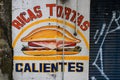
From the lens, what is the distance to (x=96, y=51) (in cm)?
696

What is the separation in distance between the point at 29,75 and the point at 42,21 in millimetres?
1042

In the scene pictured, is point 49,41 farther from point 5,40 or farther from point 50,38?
point 5,40

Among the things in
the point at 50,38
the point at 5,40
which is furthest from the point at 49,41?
the point at 5,40

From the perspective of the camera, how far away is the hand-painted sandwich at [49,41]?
674 cm

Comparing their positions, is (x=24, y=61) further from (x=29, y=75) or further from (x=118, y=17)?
(x=118, y=17)

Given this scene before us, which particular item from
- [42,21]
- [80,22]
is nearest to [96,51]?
[80,22]

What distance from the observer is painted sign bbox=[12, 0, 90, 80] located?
22.0 feet

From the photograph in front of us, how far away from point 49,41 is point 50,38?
0.20ft

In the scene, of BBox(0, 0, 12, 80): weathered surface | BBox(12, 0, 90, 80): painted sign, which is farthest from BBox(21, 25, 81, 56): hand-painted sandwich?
BBox(0, 0, 12, 80): weathered surface

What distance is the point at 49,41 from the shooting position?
266 inches

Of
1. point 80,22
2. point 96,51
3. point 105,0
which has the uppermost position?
point 105,0

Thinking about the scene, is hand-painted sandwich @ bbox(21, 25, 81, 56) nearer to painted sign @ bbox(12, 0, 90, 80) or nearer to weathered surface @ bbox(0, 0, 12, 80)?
painted sign @ bbox(12, 0, 90, 80)

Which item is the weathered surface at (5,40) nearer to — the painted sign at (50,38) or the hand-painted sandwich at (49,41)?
the painted sign at (50,38)

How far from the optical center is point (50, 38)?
675cm
